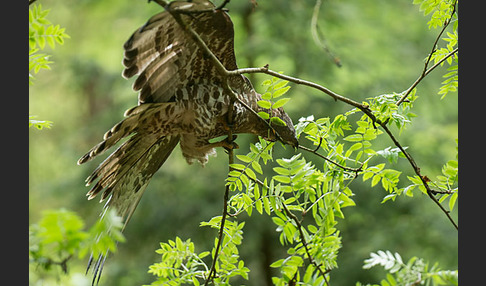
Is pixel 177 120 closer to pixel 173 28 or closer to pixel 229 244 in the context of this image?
pixel 173 28

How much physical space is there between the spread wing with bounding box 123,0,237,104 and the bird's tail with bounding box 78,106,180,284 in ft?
0.48

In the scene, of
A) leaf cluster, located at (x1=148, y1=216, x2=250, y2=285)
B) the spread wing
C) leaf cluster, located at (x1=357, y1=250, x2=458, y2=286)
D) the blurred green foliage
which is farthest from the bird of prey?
the blurred green foliage

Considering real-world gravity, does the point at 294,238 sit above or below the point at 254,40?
below

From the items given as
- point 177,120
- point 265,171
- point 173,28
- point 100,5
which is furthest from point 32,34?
point 100,5

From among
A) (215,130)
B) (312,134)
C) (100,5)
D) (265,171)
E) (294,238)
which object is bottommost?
(294,238)

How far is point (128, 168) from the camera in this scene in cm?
242

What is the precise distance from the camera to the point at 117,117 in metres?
6.20

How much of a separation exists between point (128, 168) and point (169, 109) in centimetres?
39

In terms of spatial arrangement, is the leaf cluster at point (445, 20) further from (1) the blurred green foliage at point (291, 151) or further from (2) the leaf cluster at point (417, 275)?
(1) the blurred green foliage at point (291, 151)

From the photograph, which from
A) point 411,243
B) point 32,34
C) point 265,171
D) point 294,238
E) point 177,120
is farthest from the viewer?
point 411,243

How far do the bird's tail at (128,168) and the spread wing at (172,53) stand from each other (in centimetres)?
15

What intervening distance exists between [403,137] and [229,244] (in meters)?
4.40

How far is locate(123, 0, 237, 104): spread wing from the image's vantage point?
2.00m

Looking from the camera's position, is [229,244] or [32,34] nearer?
[32,34]
